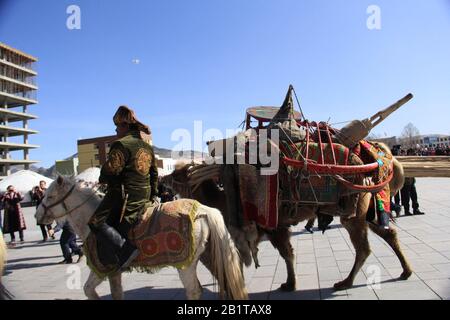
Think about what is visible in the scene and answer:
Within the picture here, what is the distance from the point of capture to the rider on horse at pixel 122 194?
3178mm

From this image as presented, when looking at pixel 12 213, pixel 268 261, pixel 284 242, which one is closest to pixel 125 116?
pixel 284 242

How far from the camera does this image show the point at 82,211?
3.81 m

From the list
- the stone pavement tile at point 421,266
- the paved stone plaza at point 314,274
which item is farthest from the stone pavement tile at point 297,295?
the stone pavement tile at point 421,266

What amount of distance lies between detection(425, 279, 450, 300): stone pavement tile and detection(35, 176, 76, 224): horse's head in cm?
418

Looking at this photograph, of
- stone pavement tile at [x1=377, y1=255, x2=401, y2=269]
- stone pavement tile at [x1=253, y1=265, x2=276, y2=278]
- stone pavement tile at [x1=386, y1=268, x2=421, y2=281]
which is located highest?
stone pavement tile at [x1=386, y1=268, x2=421, y2=281]

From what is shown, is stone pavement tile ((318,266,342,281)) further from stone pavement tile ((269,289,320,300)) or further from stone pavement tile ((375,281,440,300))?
stone pavement tile ((375,281,440,300))

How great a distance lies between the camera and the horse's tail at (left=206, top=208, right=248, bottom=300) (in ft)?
10.4

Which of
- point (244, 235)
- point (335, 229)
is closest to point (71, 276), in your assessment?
point (244, 235)

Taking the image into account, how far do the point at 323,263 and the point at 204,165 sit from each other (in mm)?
2690

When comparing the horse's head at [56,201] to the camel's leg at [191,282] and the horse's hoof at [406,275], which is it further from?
the horse's hoof at [406,275]

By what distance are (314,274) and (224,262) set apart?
7.81 ft

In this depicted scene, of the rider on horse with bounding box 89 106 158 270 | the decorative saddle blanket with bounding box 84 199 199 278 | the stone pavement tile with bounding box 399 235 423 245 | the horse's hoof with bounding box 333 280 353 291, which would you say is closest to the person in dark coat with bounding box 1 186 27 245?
the decorative saddle blanket with bounding box 84 199 199 278

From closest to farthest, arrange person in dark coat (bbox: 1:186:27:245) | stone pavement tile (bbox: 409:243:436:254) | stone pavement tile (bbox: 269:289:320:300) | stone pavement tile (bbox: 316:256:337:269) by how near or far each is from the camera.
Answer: stone pavement tile (bbox: 269:289:320:300)
stone pavement tile (bbox: 316:256:337:269)
stone pavement tile (bbox: 409:243:436:254)
person in dark coat (bbox: 1:186:27:245)
